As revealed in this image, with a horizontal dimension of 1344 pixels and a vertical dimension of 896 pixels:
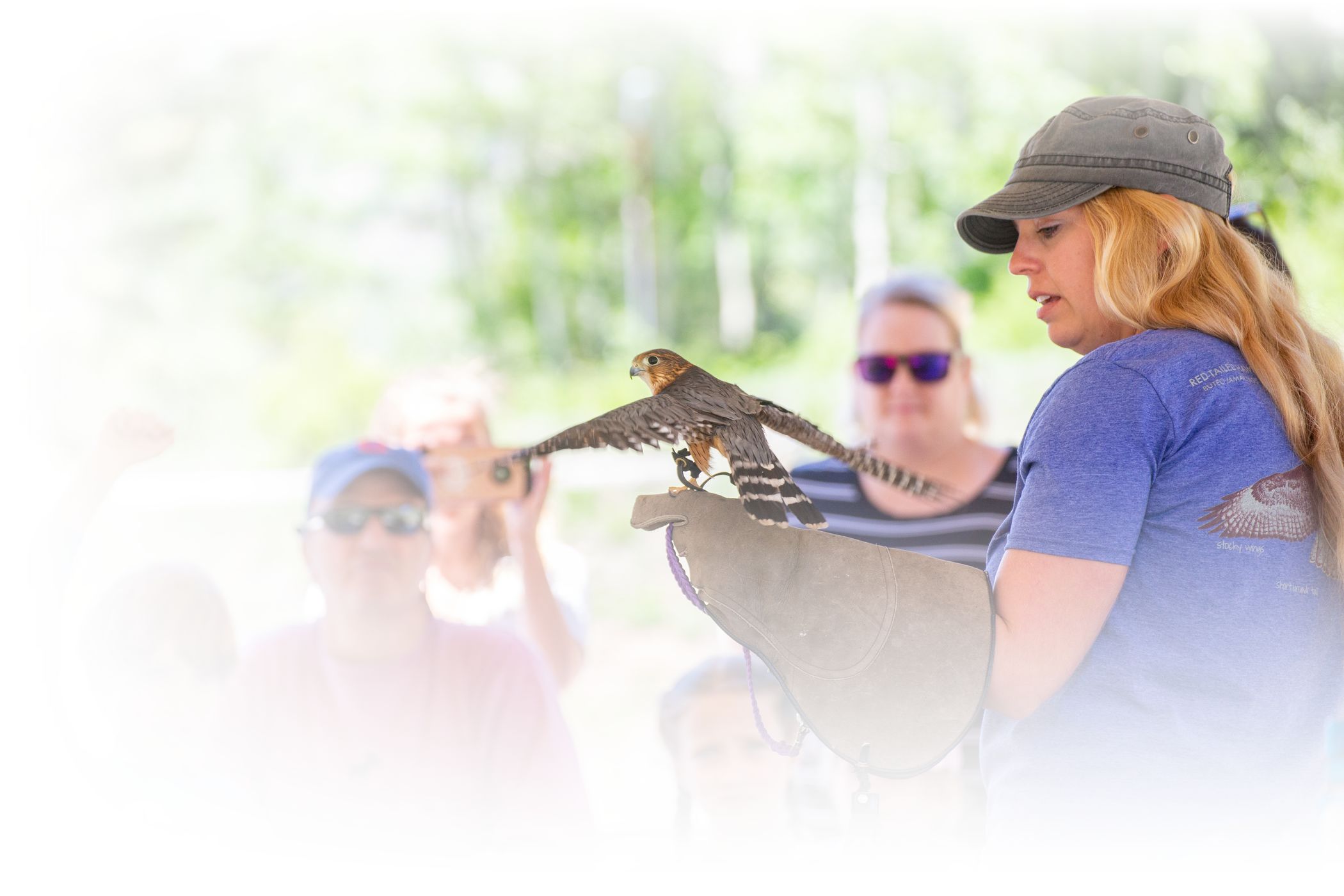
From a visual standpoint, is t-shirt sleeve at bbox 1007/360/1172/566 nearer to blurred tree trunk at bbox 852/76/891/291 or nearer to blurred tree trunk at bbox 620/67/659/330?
blurred tree trunk at bbox 852/76/891/291

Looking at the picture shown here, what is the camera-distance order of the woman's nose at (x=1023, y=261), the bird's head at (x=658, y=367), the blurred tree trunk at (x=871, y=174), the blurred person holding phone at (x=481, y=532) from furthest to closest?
the blurred tree trunk at (x=871, y=174)
the blurred person holding phone at (x=481, y=532)
the bird's head at (x=658, y=367)
the woman's nose at (x=1023, y=261)

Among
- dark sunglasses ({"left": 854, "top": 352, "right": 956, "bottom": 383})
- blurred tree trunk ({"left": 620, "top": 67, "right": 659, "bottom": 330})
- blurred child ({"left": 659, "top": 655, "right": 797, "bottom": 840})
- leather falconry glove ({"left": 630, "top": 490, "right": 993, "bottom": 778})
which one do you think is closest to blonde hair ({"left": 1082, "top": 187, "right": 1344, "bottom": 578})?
leather falconry glove ({"left": 630, "top": 490, "right": 993, "bottom": 778})

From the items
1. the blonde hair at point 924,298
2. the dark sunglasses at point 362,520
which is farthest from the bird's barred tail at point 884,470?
the dark sunglasses at point 362,520

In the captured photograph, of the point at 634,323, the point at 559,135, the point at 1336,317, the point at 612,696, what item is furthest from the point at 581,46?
the point at 1336,317

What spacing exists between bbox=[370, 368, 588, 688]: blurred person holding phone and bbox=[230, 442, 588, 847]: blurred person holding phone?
24cm

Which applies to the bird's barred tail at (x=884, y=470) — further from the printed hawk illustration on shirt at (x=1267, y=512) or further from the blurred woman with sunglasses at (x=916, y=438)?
the blurred woman with sunglasses at (x=916, y=438)

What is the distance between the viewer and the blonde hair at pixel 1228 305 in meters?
1.37

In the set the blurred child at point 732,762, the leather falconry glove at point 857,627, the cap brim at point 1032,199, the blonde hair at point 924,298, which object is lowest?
the blurred child at point 732,762

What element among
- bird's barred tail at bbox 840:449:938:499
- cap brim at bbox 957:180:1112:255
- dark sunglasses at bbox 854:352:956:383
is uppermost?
dark sunglasses at bbox 854:352:956:383

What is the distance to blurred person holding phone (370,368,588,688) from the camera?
3373 mm

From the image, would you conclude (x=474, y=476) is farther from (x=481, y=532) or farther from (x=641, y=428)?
(x=641, y=428)

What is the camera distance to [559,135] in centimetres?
2033

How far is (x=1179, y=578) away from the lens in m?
1.36

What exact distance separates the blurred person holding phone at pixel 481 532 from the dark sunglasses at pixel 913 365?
1092 mm
